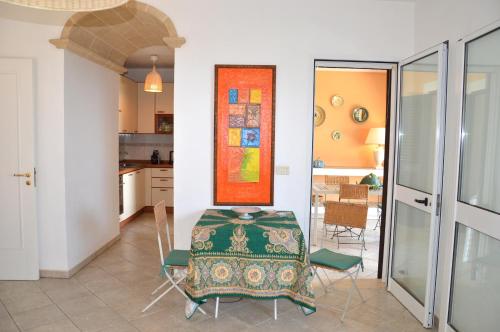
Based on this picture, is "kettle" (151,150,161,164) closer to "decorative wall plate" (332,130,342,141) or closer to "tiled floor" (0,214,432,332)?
"decorative wall plate" (332,130,342,141)

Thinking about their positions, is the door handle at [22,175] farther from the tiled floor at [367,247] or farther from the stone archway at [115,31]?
the tiled floor at [367,247]

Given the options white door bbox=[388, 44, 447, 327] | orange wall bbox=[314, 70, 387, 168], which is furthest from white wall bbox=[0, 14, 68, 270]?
orange wall bbox=[314, 70, 387, 168]

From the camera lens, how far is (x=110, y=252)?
487cm

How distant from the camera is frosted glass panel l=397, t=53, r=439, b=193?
10.4 feet

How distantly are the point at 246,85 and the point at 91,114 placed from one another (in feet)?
6.26

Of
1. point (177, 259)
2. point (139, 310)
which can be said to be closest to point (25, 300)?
point (139, 310)

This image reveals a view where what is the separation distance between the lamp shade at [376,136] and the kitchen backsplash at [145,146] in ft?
12.4

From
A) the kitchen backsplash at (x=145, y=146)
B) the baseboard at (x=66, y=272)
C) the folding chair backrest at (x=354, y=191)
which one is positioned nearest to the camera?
the baseboard at (x=66, y=272)

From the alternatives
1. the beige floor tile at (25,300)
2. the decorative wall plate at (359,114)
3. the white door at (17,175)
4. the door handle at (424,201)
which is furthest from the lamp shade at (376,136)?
the beige floor tile at (25,300)

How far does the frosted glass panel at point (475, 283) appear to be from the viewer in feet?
8.20

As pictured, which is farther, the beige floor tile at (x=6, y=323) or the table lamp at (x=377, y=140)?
the table lamp at (x=377, y=140)

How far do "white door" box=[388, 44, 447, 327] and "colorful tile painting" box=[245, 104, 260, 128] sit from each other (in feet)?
4.34

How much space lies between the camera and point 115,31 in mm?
4078

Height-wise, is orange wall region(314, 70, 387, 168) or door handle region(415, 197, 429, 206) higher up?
orange wall region(314, 70, 387, 168)
